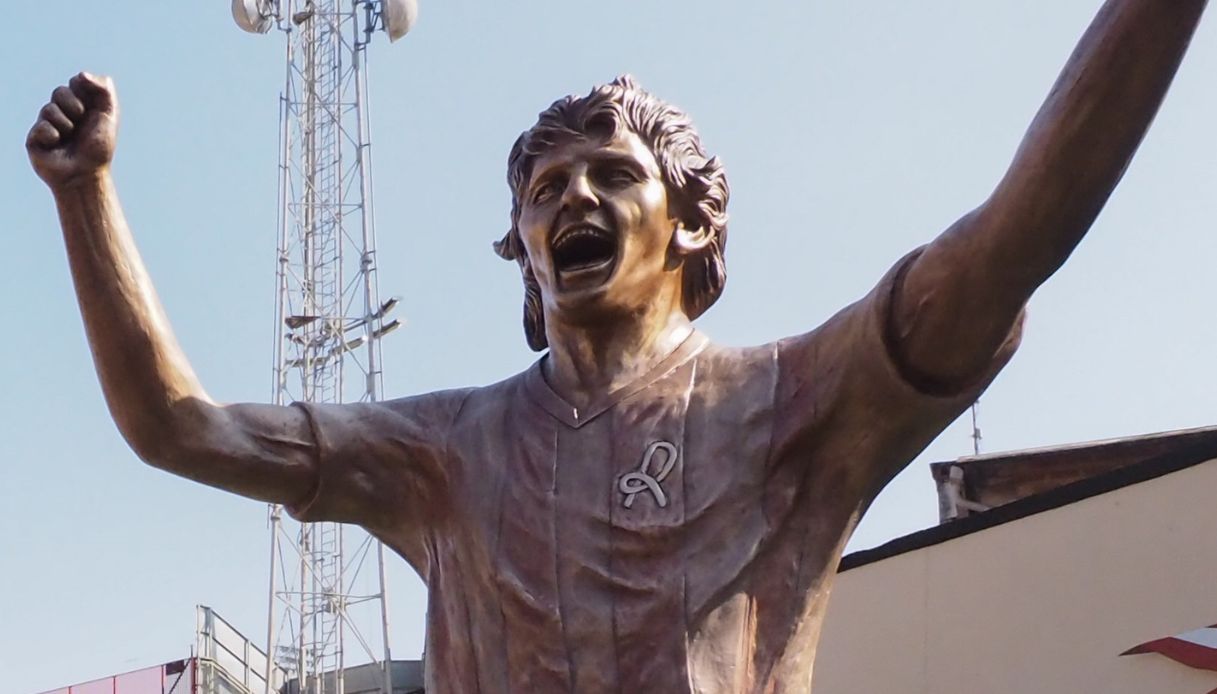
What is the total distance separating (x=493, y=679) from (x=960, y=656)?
370 inches

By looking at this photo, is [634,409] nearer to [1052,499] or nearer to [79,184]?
[79,184]

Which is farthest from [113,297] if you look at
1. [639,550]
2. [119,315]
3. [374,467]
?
[639,550]

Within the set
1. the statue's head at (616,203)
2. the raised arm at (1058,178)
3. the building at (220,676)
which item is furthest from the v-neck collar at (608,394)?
the building at (220,676)

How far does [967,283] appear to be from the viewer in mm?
3221

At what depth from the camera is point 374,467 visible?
12.3 feet

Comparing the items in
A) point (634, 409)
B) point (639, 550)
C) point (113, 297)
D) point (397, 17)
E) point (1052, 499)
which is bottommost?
point (639, 550)

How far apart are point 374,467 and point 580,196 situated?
27.7 inches

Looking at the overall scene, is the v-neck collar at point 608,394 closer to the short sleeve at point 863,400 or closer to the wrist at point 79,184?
the short sleeve at point 863,400

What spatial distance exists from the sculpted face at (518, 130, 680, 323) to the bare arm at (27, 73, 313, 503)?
0.73 meters

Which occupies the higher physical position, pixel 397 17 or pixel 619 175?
pixel 397 17

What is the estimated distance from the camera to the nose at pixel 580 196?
3.61 metres

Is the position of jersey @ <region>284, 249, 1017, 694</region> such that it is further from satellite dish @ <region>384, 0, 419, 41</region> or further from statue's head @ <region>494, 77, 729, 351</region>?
satellite dish @ <region>384, 0, 419, 41</region>

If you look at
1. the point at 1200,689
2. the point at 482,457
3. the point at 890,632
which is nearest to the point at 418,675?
the point at 890,632

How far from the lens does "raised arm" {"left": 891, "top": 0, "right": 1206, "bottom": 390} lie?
308 cm
